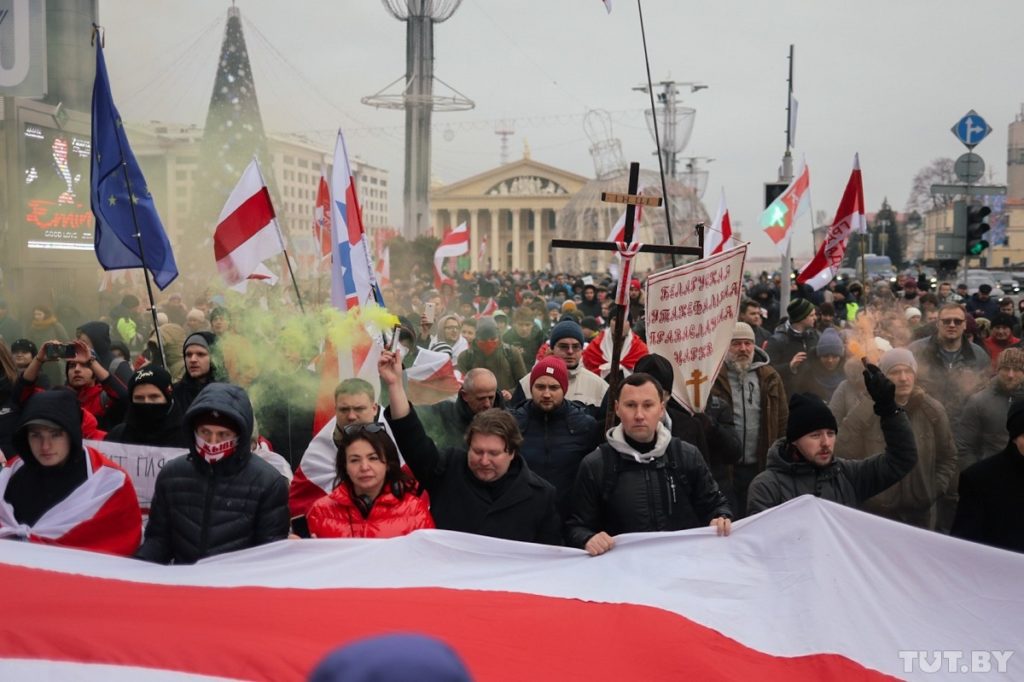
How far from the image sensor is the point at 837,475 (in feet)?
14.0

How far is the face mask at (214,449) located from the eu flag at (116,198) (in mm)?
3142

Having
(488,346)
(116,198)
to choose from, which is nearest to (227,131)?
(488,346)

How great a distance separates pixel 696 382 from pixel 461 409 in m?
1.29

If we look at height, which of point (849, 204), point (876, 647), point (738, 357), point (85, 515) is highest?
point (849, 204)

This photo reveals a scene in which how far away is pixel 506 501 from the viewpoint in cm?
423

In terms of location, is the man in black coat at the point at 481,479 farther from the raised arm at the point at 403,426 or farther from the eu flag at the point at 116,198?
the eu flag at the point at 116,198

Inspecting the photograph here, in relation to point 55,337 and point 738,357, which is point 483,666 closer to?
point 738,357

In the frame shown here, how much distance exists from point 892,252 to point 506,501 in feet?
243

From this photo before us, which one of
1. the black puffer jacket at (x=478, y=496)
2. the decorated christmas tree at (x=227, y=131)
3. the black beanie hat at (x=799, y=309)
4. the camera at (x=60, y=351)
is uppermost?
the decorated christmas tree at (x=227, y=131)

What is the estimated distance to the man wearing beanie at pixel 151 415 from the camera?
16.7ft

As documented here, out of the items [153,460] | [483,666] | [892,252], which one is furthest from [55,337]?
[892,252]

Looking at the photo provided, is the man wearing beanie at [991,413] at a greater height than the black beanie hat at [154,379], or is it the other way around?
the black beanie hat at [154,379]

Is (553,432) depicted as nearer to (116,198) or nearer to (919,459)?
(919,459)

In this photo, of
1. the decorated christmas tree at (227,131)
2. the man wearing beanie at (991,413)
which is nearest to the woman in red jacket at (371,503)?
the man wearing beanie at (991,413)
